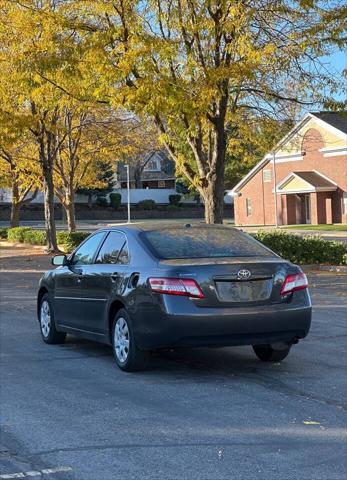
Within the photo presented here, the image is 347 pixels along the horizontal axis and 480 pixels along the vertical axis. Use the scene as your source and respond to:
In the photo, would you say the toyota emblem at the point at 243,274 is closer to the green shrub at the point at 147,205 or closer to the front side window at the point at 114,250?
the front side window at the point at 114,250

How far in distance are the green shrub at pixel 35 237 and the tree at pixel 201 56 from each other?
1493 cm

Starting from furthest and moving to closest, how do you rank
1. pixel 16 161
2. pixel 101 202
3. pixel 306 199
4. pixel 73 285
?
pixel 101 202 → pixel 306 199 → pixel 16 161 → pixel 73 285

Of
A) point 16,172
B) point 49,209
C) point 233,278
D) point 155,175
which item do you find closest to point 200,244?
point 233,278

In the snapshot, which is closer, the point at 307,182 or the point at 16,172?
the point at 16,172

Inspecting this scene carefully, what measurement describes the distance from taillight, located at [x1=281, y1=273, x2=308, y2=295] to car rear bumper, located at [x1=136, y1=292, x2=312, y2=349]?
0.17m

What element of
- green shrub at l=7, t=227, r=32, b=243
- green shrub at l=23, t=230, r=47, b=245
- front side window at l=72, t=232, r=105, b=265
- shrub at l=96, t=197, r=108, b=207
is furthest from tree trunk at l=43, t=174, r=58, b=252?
shrub at l=96, t=197, r=108, b=207

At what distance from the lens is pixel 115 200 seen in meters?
82.2

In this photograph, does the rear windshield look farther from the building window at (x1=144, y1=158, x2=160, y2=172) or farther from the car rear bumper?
the building window at (x1=144, y1=158, x2=160, y2=172)

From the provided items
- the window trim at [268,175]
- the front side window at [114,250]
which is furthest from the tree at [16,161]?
the window trim at [268,175]

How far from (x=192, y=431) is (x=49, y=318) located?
456 centimetres

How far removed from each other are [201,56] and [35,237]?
18.1 m

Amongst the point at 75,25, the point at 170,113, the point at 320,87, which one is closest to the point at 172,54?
the point at 170,113

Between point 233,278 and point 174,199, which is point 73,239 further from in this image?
point 174,199

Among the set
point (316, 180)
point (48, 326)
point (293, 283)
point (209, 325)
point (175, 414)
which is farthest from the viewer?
point (316, 180)
